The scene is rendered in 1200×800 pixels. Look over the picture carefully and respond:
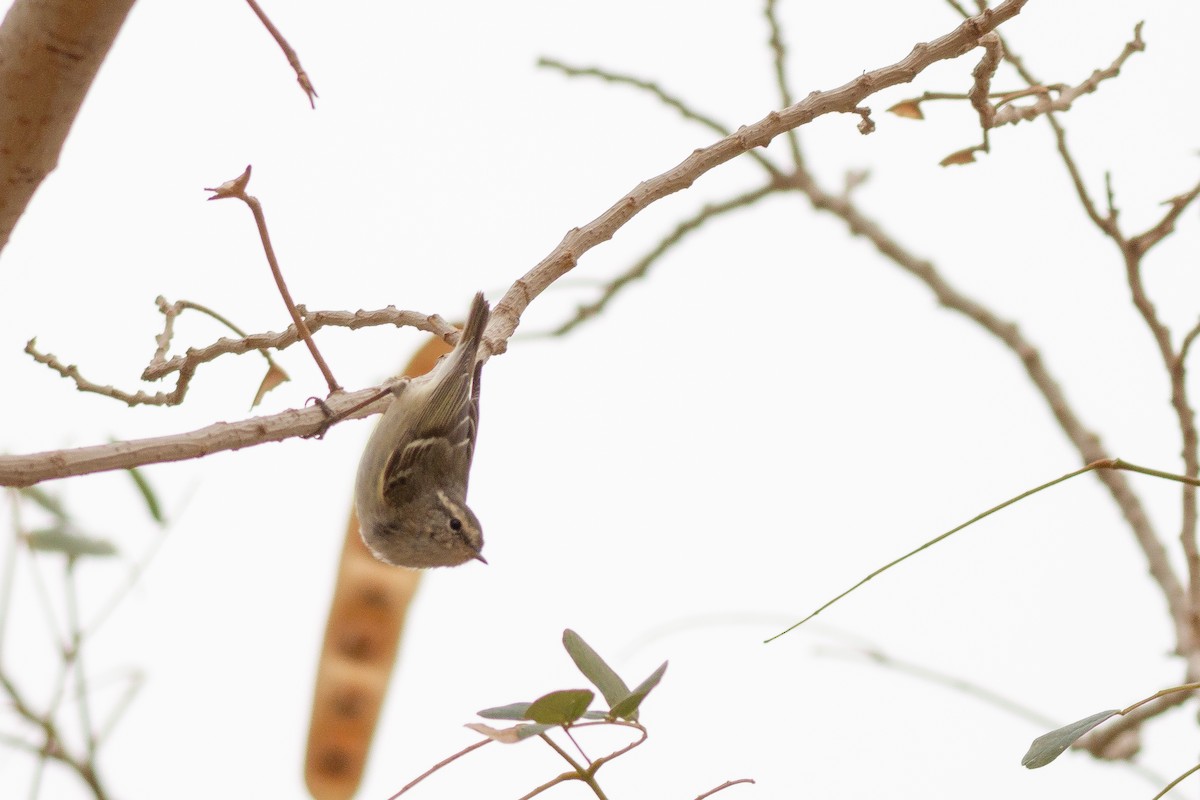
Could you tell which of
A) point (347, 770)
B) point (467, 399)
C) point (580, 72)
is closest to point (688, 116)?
point (580, 72)

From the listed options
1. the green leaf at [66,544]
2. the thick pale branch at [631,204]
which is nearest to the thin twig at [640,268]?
the thick pale branch at [631,204]

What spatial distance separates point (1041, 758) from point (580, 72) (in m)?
1.22

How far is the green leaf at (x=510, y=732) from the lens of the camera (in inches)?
A: 31.1

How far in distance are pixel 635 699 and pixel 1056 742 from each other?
0.33 meters

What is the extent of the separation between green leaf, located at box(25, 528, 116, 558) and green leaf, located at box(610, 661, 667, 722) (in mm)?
1019

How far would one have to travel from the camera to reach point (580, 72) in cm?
171

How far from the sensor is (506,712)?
33.9 inches

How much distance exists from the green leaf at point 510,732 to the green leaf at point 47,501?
43.3 inches

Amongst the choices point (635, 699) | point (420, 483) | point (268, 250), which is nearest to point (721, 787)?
point (635, 699)

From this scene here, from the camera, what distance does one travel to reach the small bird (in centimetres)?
171

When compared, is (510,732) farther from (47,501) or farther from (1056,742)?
(47,501)

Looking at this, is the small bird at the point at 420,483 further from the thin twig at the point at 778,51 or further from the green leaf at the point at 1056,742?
the green leaf at the point at 1056,742

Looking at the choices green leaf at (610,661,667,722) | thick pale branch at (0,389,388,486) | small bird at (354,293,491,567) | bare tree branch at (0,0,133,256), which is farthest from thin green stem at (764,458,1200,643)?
small bird at (354,293,491,567)

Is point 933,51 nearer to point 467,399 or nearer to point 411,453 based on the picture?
point 467,399
